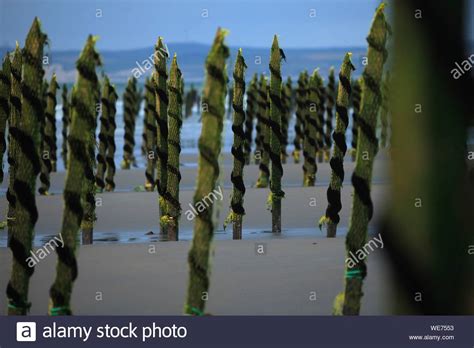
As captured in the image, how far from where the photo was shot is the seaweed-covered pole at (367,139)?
233 inches

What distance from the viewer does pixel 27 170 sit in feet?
20.9

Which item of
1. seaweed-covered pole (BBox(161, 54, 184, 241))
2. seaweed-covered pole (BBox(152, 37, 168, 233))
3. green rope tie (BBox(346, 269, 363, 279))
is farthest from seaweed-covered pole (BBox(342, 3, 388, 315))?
seaweed-covered pole (BBox(152, 37, 168, 233))

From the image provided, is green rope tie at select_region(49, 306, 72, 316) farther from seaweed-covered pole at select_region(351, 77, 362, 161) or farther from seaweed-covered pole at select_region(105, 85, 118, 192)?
seaweed-covered pole at select_region(351, 77, 362, 161)

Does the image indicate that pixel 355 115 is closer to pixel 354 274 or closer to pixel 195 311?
pixel 354 274

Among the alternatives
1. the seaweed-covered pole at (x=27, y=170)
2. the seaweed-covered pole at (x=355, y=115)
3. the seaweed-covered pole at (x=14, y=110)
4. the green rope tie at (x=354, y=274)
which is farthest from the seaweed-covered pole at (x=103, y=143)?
the green rope tie at (x=354, y=274)

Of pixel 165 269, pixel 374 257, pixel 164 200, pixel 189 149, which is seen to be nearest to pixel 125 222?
pixel 164 200

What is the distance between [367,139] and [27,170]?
7.96ft

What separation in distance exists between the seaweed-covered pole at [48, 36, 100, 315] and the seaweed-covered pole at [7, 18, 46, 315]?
0.48 m

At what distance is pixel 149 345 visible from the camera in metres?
5.67

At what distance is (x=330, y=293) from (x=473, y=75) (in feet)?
13.2

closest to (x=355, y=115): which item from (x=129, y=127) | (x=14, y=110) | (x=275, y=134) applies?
(x=129, y=127)

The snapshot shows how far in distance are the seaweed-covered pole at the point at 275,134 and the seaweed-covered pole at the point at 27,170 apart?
548cm

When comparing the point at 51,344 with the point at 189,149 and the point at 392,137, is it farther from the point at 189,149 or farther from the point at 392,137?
the point at 189,149

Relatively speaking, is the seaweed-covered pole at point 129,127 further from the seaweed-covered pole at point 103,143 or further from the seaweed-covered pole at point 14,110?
the seaweed-covered pole at point 14,110
